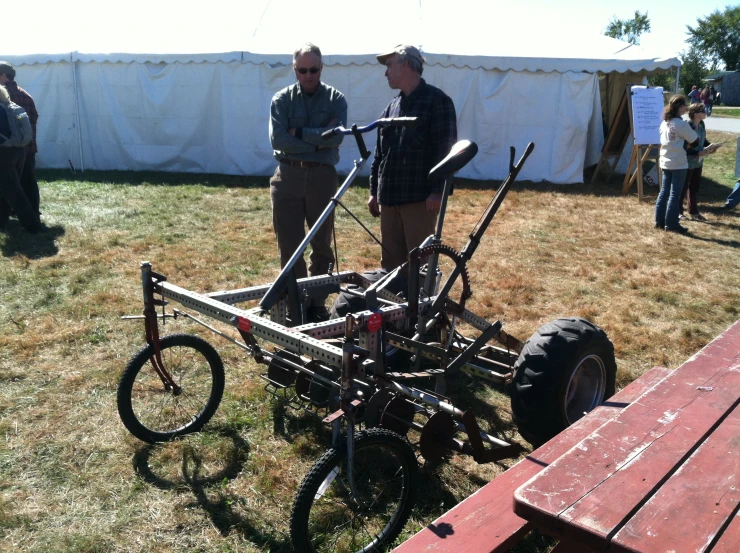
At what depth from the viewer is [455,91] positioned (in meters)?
12.1

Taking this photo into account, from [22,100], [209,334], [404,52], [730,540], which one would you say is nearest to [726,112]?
[22,100]

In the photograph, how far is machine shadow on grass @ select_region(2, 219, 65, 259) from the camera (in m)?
7.06

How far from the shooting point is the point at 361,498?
2666mm

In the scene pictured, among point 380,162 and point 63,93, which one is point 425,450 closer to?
point 380,162

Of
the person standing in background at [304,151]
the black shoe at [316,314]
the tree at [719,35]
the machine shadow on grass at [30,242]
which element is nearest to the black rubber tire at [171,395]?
the black shoe at [316,314]

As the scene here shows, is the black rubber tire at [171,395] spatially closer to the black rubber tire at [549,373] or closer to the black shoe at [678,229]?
the black rubber tire at [549,373]

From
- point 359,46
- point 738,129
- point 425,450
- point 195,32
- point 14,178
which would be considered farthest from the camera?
point 738,129

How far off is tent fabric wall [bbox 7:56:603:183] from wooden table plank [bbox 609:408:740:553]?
10665 mm

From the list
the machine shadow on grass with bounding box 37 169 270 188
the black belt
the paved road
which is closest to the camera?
the black belt

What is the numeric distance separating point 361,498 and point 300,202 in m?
2.79

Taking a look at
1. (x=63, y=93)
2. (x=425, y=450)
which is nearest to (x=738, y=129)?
(x=63, y=93)

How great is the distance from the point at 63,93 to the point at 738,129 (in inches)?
861

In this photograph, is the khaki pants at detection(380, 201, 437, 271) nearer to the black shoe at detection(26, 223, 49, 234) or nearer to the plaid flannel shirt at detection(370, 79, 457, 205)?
the plaid flannel shirt at detection(370, 79, 457, 205)

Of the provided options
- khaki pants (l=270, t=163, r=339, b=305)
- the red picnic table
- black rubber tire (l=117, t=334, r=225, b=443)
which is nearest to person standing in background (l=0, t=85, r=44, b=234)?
khaki pants (l=270, t=163, r=339, b=305)
